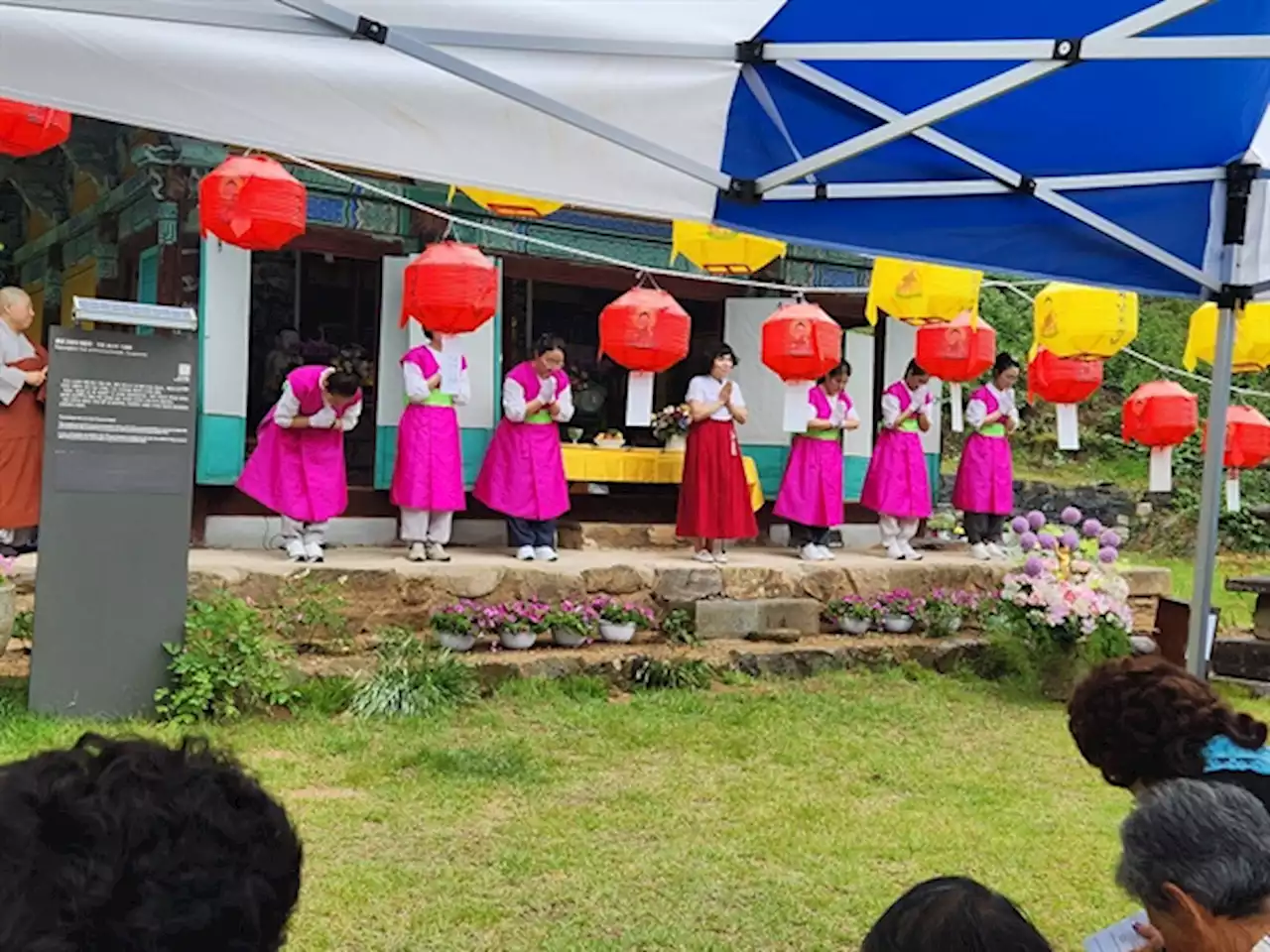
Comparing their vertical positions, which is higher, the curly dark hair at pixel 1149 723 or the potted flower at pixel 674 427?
the potted flower at pixel 674 427

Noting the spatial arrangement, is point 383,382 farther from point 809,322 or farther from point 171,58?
point 171,58

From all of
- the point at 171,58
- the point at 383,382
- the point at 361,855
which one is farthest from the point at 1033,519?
the point at 171,58

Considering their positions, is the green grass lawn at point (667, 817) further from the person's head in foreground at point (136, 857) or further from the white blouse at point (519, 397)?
the person's head in foreground at point (136, 857)

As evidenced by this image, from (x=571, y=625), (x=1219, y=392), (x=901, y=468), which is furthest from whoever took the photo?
(x=901, y=468)

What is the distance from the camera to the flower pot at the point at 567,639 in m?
7.07

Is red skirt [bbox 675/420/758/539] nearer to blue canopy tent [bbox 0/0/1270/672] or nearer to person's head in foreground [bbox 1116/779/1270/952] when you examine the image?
blue canopy tent [bbox 0/0/1270/672]

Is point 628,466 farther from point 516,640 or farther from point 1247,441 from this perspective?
point 1247,441

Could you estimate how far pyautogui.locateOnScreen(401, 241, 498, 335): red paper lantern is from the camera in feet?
21.8

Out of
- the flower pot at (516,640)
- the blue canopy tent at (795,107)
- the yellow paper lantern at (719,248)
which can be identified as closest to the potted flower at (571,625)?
the flower pot at (516,640)

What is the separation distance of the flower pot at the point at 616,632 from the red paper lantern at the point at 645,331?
1.58 meters

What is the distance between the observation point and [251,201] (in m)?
6.11

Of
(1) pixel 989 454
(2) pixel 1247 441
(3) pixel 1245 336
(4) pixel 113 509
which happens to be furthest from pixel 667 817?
(2) pixel 1247 441

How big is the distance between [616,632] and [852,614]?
5.96 ft

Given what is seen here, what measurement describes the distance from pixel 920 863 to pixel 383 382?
566 centimetres
